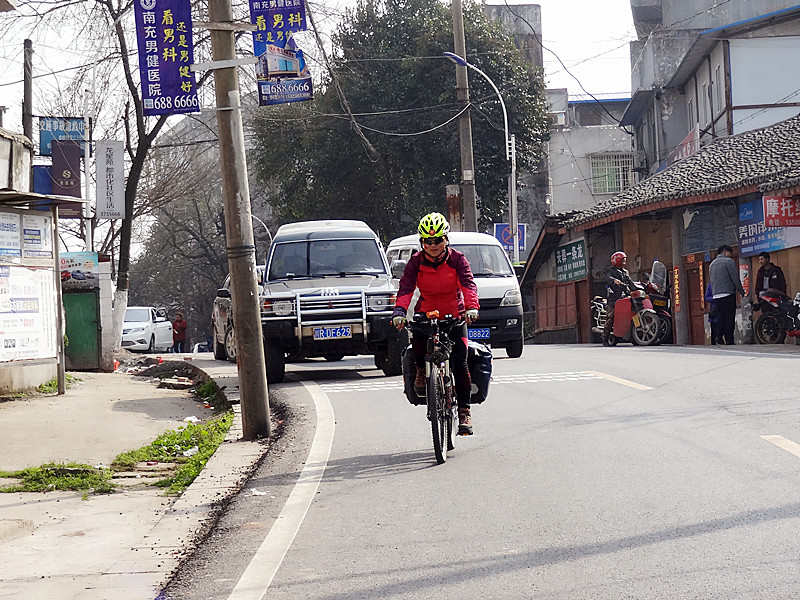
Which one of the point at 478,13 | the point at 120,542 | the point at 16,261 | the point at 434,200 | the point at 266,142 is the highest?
the point at 478,13

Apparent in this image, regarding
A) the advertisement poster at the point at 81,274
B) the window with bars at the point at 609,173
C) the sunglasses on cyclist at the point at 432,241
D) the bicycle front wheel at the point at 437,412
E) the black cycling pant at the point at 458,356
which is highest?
the window with bars at the point at 609,173

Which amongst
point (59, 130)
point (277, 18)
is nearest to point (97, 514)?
point (277, 18)

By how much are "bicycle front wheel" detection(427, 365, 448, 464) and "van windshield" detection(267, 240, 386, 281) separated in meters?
7.61

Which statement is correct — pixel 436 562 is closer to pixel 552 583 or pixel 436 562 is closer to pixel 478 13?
pixel 552 583

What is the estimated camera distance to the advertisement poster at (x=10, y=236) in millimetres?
13616

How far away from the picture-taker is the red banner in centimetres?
2236

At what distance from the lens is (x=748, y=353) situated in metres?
16.5

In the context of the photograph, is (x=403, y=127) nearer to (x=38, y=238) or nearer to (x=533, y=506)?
(x=38, y=238)

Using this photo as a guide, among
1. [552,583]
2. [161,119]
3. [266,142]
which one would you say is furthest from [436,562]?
[266,142]

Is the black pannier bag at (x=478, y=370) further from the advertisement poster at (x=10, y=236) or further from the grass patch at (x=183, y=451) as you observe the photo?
the advertisement poster at (x=10, y=236)

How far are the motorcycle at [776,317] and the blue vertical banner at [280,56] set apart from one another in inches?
447

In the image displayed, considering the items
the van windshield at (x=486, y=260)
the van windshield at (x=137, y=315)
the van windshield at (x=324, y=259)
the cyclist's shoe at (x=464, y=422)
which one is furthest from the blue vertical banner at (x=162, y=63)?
the van windshield at (x=137, y=315)

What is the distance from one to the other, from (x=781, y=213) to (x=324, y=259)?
37.5 ft

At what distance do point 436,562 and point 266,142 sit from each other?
3652cm
